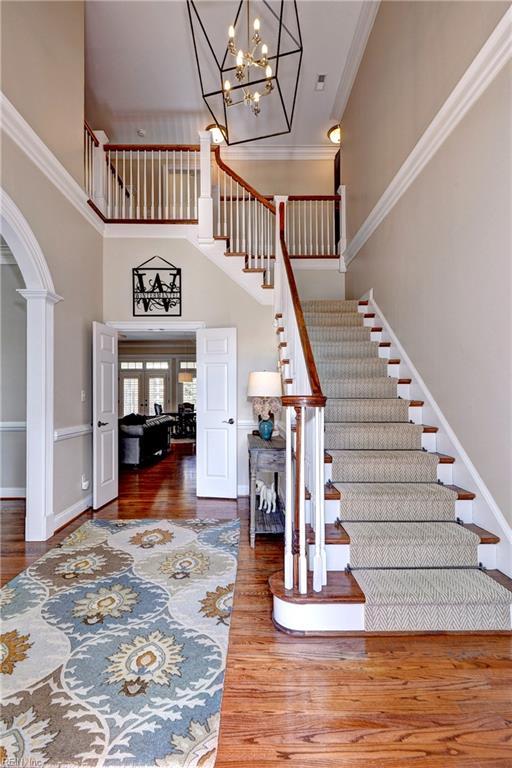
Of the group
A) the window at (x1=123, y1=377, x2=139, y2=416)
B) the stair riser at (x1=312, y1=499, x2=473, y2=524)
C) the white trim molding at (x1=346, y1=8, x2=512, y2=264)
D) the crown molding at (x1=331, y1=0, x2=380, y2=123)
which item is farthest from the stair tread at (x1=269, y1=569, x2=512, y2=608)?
the window at (x1=123, y1=377, x2=139, y2=416)

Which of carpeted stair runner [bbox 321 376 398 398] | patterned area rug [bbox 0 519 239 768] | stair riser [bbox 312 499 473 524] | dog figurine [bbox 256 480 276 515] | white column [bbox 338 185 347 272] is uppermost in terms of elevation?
white column [bbox 338 185 347 272]

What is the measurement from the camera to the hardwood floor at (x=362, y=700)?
4.44 ft

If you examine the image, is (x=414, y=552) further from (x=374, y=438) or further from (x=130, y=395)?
(x=130, y=395)

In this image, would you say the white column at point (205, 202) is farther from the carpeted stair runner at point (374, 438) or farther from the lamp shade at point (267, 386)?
the carpeted stair runner at point (374, 438)

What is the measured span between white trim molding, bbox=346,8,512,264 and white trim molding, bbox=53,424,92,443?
3977mm

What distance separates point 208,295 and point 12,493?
3.44 m

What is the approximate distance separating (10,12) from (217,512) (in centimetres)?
462

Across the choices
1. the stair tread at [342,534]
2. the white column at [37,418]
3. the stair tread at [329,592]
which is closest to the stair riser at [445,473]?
the stair tread at [342,534]

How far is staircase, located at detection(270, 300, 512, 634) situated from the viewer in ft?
6.53

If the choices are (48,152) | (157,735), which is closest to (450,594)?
(157,735)

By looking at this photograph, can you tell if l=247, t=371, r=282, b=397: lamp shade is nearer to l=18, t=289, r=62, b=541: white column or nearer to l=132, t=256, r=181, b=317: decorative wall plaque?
l=132, t=256, r=181, b=317: decorative wall plaque

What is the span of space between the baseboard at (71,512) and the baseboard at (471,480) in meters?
3.46

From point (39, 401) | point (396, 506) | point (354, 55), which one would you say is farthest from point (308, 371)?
point (354, 55)

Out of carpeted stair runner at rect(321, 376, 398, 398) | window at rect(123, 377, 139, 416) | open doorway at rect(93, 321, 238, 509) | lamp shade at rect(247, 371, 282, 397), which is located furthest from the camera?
window at rect(123, 377, 139, 416)
